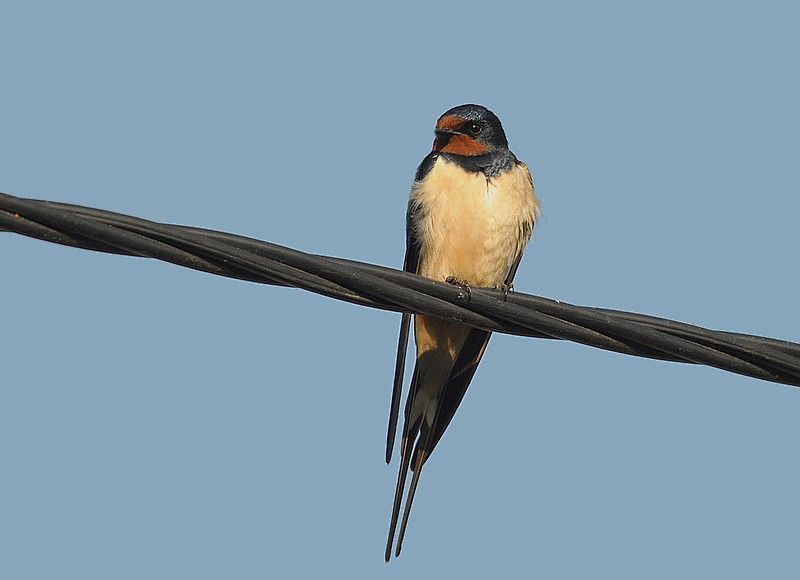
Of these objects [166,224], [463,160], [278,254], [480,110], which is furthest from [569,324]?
[480,110]

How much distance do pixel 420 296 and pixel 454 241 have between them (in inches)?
70.4

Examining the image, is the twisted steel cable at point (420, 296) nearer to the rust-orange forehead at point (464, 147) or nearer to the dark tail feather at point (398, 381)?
the dark tail feather at point (398, 381)

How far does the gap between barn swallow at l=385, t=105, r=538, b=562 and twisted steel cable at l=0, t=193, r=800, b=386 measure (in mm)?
1519

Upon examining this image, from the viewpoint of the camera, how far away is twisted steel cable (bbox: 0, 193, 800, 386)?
2.55m

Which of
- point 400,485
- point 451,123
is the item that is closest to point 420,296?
point 400,485

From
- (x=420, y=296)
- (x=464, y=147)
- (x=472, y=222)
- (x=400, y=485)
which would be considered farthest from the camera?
(x=464, y=147)

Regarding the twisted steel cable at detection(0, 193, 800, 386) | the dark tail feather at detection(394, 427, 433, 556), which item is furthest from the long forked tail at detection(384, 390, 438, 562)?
the twisted steel cable at detection(0, 193, 800, 386)

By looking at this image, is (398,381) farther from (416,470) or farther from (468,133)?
(468,133)

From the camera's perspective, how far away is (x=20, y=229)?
246 centimetres

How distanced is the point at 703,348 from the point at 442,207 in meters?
A: 1.90

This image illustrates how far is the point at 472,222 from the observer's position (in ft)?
15.2

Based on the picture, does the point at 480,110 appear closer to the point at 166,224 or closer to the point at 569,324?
the point at 569,324

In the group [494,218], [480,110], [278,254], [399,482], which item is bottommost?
[399,482]

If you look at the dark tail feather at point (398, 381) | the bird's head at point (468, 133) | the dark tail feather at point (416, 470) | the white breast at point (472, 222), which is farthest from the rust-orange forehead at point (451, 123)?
the dark tail feather at point (416, 470)
